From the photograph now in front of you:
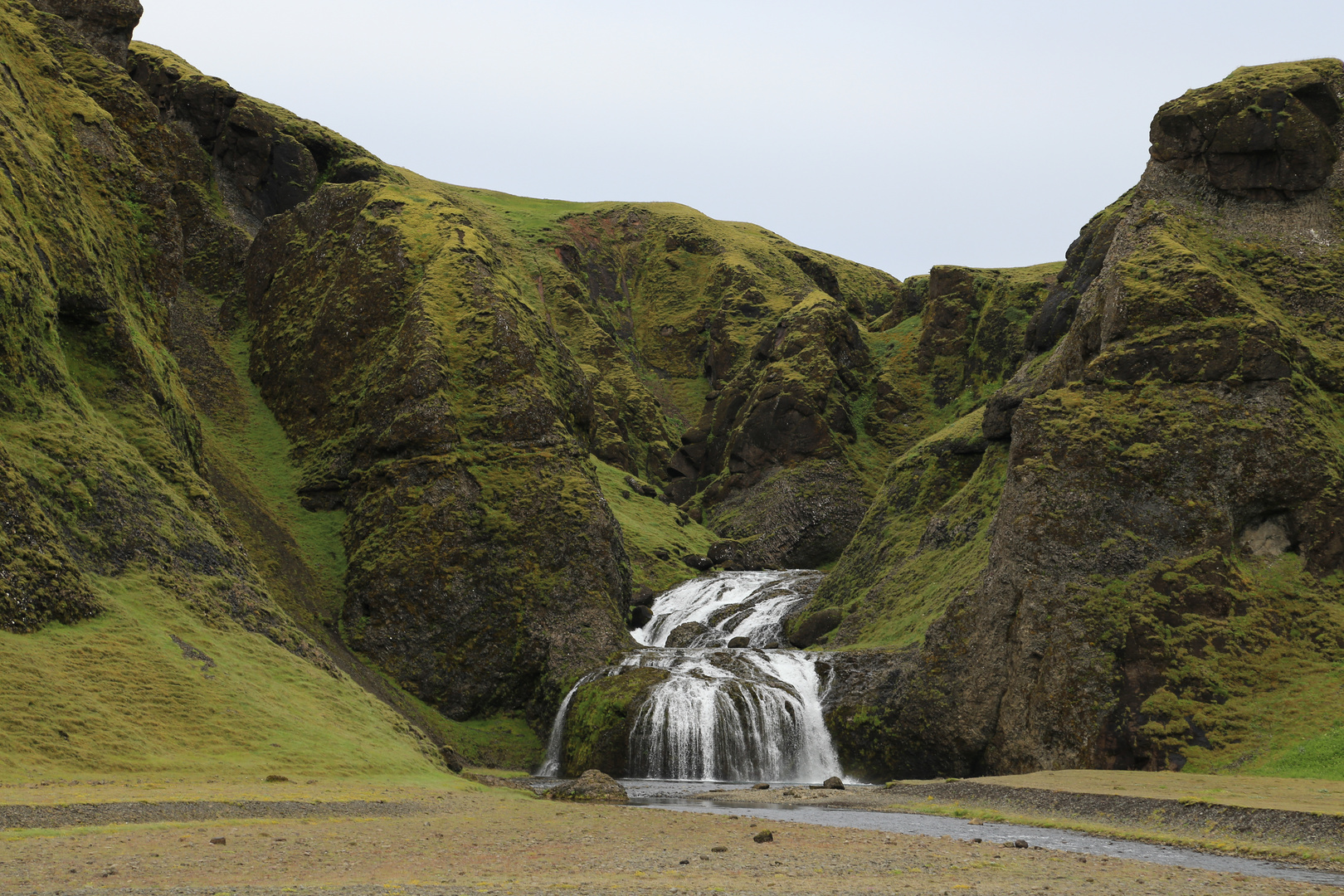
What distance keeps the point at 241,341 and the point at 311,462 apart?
21.5 m

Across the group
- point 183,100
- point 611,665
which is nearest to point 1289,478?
point 611,665

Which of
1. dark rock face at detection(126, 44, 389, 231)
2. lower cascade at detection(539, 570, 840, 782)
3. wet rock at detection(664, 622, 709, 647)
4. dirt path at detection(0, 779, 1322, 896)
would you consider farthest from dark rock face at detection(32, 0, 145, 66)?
dirt path at detection(0, 779, 1322, 896)

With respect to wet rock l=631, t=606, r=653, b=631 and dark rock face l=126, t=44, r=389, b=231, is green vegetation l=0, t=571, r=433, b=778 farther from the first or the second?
dark rock face l=126, t=44, r=389, b=231

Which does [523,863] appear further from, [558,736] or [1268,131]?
[1268,131]

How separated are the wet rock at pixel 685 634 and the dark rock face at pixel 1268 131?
42.0 metres

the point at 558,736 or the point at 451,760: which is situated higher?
the point at 451,760

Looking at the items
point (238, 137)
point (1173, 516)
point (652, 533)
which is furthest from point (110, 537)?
point (238, 137)

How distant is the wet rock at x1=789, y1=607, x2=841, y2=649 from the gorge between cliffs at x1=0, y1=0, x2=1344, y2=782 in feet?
1.05

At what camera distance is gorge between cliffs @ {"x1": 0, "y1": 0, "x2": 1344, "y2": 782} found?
1447 inches

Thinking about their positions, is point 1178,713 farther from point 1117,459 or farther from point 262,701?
point 262,701

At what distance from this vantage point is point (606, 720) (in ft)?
171

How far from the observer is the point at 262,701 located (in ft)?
117

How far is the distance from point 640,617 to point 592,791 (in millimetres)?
42832

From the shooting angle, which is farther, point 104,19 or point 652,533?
point 652,533
